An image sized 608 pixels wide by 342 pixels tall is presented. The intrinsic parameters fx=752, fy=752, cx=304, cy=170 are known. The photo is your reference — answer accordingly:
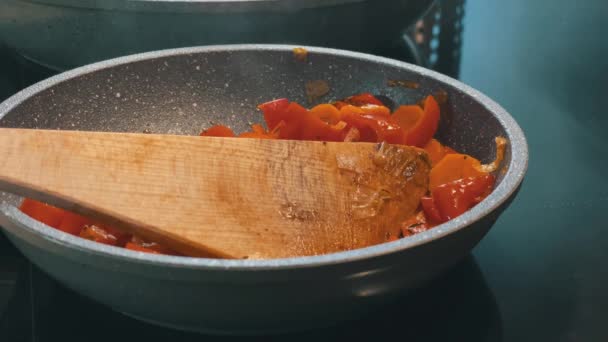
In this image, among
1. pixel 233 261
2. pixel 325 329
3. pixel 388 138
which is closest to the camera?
pixel 233 261

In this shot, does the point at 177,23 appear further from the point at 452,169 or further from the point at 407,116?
the point at 452,169

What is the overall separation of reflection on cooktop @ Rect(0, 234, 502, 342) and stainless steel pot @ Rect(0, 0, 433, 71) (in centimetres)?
54

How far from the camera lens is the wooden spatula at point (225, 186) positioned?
0.77 metres

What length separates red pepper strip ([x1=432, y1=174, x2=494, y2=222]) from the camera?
0.90m

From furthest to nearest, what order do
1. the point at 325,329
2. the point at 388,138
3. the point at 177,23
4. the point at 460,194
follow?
1. the point at 177,23
2. the point at 388,138
3. the point at 460,194
4. the point at 325,329

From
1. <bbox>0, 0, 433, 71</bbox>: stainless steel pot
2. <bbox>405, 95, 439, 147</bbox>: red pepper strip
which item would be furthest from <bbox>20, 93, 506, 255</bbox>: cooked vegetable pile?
<bbox>0, 0, 433, 71</bbox>: stainless steel pot

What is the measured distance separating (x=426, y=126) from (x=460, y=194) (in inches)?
7.0

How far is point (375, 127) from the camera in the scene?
1034mm

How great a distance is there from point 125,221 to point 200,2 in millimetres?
590

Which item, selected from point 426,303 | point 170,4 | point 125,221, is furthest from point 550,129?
point 125,221

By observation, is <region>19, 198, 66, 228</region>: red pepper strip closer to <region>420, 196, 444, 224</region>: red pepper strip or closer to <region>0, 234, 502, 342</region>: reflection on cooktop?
<region>0, 234, 502, 342</region>: reflection on cooktop

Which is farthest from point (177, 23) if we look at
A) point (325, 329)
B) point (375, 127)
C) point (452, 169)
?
point (325, 329)

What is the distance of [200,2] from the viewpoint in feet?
4.06

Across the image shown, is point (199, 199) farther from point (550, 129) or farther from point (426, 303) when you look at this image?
point (550, 129)
